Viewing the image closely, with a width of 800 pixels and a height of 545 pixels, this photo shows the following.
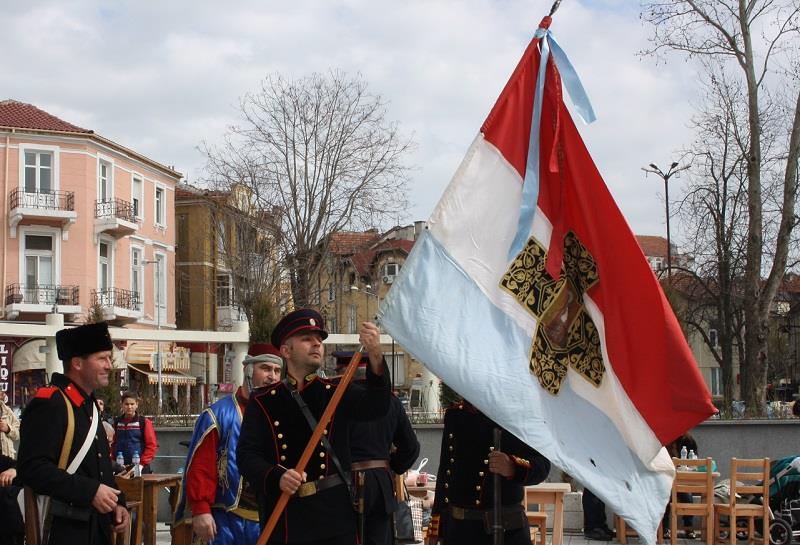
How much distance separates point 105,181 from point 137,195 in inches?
119

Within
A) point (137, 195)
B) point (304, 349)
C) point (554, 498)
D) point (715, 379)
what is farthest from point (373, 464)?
point (715, 379)

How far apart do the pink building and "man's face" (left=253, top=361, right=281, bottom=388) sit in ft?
131

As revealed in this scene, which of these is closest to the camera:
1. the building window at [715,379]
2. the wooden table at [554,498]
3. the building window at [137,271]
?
the wooden table at [554,498]

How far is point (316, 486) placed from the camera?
6.03 m

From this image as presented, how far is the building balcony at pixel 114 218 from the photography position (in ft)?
164

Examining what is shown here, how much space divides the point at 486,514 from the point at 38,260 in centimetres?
4417

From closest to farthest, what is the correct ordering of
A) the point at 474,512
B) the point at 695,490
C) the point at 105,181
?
the point at 474,512 < the point at 695,490 < the point at 105,181

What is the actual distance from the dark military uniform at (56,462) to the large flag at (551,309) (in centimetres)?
189

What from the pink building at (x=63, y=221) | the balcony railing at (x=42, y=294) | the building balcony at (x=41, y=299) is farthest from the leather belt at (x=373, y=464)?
the balcony railing at (x=42, y=294)

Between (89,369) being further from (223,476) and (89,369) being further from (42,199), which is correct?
(42,199)

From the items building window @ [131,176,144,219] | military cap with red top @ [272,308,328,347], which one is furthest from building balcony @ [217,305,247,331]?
military cap with red top @ [272,308,328,347]

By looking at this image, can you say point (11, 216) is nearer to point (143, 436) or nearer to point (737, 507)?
point (143, 436)

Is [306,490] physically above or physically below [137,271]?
below

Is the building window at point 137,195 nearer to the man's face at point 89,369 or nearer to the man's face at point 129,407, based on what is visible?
the man's face at point 129,407
